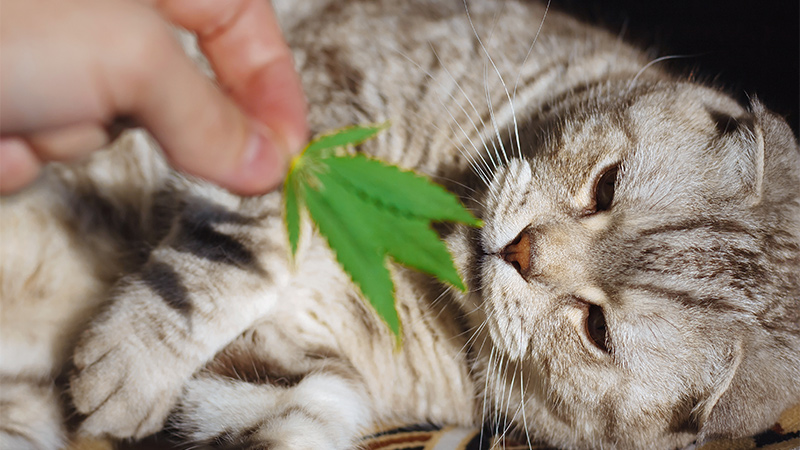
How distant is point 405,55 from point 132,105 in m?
0.90

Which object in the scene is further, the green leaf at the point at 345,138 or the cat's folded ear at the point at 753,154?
the cat's folded ear at the point at 753,154

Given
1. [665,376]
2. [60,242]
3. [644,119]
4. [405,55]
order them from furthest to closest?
[405,55] < [60,242] < [644,119] < [665,376]

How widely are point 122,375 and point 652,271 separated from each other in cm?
97

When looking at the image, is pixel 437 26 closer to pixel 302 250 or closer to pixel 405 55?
pixel 405 55

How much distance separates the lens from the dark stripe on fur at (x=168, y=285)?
111 centimetres

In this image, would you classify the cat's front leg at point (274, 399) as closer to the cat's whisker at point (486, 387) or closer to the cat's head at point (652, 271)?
the cat's whisker at point (486, 387)

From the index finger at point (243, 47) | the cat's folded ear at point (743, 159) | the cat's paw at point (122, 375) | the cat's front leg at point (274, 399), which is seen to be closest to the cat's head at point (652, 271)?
the cat's folded ear at point (743, 159)

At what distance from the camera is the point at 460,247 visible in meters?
1.19

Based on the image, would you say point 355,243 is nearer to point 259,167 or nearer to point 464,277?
point 259,167

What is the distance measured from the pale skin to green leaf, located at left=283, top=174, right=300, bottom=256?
0.04m

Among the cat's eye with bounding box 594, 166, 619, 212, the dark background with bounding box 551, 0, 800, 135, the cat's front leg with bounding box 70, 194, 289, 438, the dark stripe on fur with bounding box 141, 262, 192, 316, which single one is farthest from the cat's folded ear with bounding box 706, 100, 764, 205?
the dark stripe on fur with bounding box 141, 262, 192, 316

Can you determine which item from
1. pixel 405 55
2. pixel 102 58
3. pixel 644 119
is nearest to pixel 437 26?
pixel 405 55

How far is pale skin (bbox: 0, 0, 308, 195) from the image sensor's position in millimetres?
539

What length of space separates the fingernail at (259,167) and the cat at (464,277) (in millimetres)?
455
